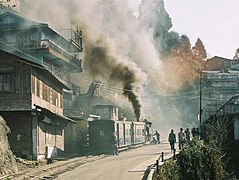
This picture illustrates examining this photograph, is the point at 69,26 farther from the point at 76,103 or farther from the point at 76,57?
the point at 76,103

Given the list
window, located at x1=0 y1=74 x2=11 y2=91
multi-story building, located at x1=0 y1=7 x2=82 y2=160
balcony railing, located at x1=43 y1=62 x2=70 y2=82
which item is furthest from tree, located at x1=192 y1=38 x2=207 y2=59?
Answer: window, located at x1=0 y1=74 x2=11 y2=91

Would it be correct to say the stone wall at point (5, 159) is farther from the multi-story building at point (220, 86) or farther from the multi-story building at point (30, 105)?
the multi-story building at point (220, 86)

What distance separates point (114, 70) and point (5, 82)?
75.6ft

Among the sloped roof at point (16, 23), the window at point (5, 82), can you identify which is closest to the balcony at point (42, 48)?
the sloped roof at point (16, 23)

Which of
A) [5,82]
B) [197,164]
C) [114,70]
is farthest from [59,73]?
[197,164]

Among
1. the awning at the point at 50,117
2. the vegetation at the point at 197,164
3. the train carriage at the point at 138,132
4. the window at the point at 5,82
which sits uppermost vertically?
the window at the point at 5,82

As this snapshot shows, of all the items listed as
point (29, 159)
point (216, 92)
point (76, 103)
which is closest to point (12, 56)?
point (29, 159)

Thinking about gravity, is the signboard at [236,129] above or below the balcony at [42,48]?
below

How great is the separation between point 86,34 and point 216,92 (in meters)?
29.1

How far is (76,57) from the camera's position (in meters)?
52.0

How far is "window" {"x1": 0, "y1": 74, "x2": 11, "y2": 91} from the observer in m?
26.8

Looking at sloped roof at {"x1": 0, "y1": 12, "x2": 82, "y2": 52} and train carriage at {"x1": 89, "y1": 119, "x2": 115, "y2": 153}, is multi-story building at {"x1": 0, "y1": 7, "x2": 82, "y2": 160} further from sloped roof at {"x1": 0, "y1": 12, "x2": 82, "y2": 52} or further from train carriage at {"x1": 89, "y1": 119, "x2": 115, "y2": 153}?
sloped roof at {"x1": 0, "y1": 12, "x2": 82, "y2": 52}

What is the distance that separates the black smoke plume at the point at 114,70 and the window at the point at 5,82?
2204 centimetres

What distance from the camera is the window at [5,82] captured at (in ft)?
87.8
